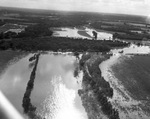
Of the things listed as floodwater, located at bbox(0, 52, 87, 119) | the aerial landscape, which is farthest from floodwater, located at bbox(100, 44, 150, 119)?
floodwater, located at bbox(0, 52, 87, 119)

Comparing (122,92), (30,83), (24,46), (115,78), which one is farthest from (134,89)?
(24,46)

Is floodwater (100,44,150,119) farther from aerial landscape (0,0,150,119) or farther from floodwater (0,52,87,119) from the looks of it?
floodwater (0,52,87,119)

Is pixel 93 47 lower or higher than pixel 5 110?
lower

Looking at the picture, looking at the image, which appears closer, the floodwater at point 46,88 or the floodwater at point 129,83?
the floodwater at point 46,88

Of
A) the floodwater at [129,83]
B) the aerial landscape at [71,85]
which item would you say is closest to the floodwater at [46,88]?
the aerial landscape at [71,85]

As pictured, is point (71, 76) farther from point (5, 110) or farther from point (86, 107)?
point (5, 110)

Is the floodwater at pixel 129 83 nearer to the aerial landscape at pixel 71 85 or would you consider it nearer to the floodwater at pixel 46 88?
the aerial landscape at pixel 71 85
